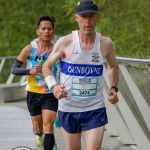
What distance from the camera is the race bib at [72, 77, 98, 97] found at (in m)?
5.89

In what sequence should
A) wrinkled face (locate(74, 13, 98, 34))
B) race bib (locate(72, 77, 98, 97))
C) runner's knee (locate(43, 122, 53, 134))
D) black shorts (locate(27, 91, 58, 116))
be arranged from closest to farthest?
wrinkled face (locate(74, 13, 98, 34)) → race bib (locate(72, 77, 98, 97)) → runner's knee (locate(43, 122, 53, 134)) → black shorts (locate(27, 91, 58, 116))

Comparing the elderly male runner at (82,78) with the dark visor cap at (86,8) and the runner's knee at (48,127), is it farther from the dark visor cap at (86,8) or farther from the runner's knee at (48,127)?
the runner's knee at (48,127)

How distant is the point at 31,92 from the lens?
7.72 m

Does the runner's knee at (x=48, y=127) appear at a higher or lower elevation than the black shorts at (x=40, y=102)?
lower

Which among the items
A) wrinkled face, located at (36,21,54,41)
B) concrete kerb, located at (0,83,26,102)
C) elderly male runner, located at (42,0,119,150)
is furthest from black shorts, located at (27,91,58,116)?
concrete kerb, located at (0,83,26,102)

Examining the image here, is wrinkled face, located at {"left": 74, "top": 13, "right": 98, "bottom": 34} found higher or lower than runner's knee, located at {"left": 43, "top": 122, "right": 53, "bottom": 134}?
higher

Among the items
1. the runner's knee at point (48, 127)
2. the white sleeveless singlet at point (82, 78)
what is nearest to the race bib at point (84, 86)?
the white sleeveless singlet at point (82, 78)

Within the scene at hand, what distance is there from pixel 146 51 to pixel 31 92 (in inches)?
265

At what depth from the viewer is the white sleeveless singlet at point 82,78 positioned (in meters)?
5.84

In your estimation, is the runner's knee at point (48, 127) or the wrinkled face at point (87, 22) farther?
the runner's knee at point (48, 127)

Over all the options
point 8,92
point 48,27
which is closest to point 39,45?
point 48,27

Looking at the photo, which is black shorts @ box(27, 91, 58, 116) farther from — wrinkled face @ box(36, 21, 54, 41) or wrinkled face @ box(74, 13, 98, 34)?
wrinkled face @ box(74, 13, 98, 34)

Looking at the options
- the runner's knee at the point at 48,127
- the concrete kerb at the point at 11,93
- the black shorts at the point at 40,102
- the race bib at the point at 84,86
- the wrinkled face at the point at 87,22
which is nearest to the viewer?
the wrinkled face at the point at 87,22

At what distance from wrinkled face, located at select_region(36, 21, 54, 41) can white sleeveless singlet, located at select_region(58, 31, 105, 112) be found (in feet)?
5.36
